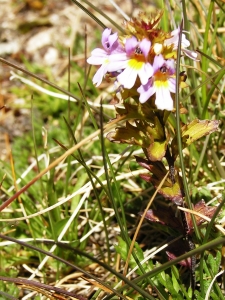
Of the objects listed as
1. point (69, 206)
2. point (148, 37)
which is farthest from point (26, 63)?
point (148, 37)

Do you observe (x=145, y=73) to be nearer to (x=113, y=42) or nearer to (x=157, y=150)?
(x=113, y=42)

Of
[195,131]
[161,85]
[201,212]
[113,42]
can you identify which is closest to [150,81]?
[161,85]

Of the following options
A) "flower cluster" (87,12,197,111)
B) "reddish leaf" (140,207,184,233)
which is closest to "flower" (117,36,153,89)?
"flower cluster" (87,12,197,111)

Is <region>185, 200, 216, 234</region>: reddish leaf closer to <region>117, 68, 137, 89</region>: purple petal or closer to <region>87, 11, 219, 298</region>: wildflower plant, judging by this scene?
<region>87, 11, 219, 298</region>: wildflower plant

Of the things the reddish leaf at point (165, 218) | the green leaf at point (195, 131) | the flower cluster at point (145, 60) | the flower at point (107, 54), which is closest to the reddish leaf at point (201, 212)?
the reddish leaf at point (165, 218)

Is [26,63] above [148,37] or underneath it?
underneath

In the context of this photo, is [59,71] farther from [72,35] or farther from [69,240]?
[69,240]

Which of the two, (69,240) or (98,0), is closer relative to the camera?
(69,240)

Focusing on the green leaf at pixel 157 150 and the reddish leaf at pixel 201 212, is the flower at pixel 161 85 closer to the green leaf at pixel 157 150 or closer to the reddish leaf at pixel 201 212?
the green leaf at pixel 157 150
